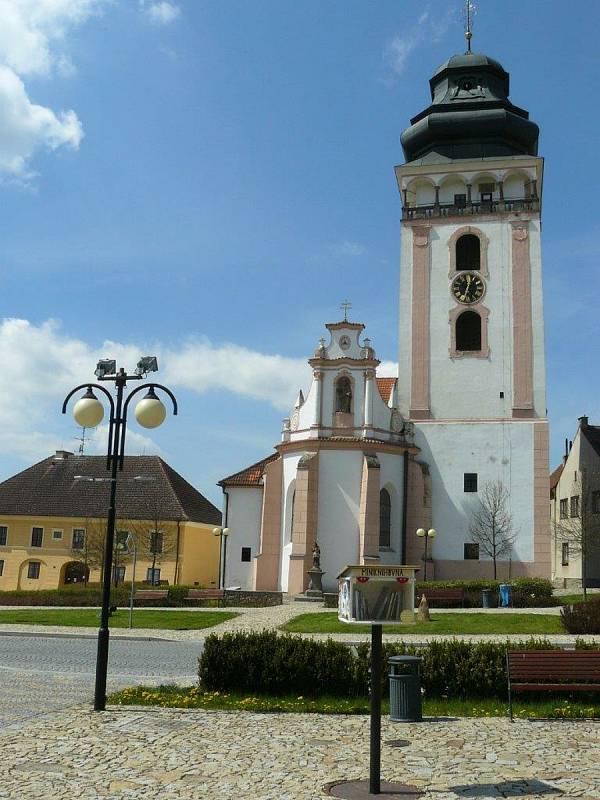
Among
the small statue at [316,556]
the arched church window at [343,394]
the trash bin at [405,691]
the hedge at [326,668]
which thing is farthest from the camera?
the arched church window at [343,394]

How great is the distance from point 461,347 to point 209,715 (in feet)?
116

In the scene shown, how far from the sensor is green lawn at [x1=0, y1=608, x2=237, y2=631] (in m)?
26.4

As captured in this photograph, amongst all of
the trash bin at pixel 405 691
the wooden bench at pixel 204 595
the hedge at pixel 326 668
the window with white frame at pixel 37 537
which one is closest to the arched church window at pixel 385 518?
the wooden bench at pixel 204 595

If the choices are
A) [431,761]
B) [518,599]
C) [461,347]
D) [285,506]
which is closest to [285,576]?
[285,506]

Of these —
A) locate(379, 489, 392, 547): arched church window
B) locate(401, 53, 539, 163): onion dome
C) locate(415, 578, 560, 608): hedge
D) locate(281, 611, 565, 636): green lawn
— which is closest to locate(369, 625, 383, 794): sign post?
locate(281, 611, 565, 636): green lawn

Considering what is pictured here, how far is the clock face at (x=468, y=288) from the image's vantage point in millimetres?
45094

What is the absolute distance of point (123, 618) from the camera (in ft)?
94.6

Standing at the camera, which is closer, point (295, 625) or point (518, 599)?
point (295, 625)

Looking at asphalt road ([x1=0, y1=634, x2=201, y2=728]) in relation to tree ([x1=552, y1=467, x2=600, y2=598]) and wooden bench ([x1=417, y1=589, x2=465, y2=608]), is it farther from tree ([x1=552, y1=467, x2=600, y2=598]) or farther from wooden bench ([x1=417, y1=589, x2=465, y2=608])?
tree ([x1=552, y1=467, x2=600, y2=598])

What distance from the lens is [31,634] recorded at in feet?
78.7

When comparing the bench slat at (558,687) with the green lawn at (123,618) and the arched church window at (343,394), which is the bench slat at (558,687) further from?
the arched church window at (343,394)

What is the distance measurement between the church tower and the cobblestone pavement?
3125 centimetres

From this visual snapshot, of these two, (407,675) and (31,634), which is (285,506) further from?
(407,675)

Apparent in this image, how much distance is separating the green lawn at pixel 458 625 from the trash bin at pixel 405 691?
37.9 ft
